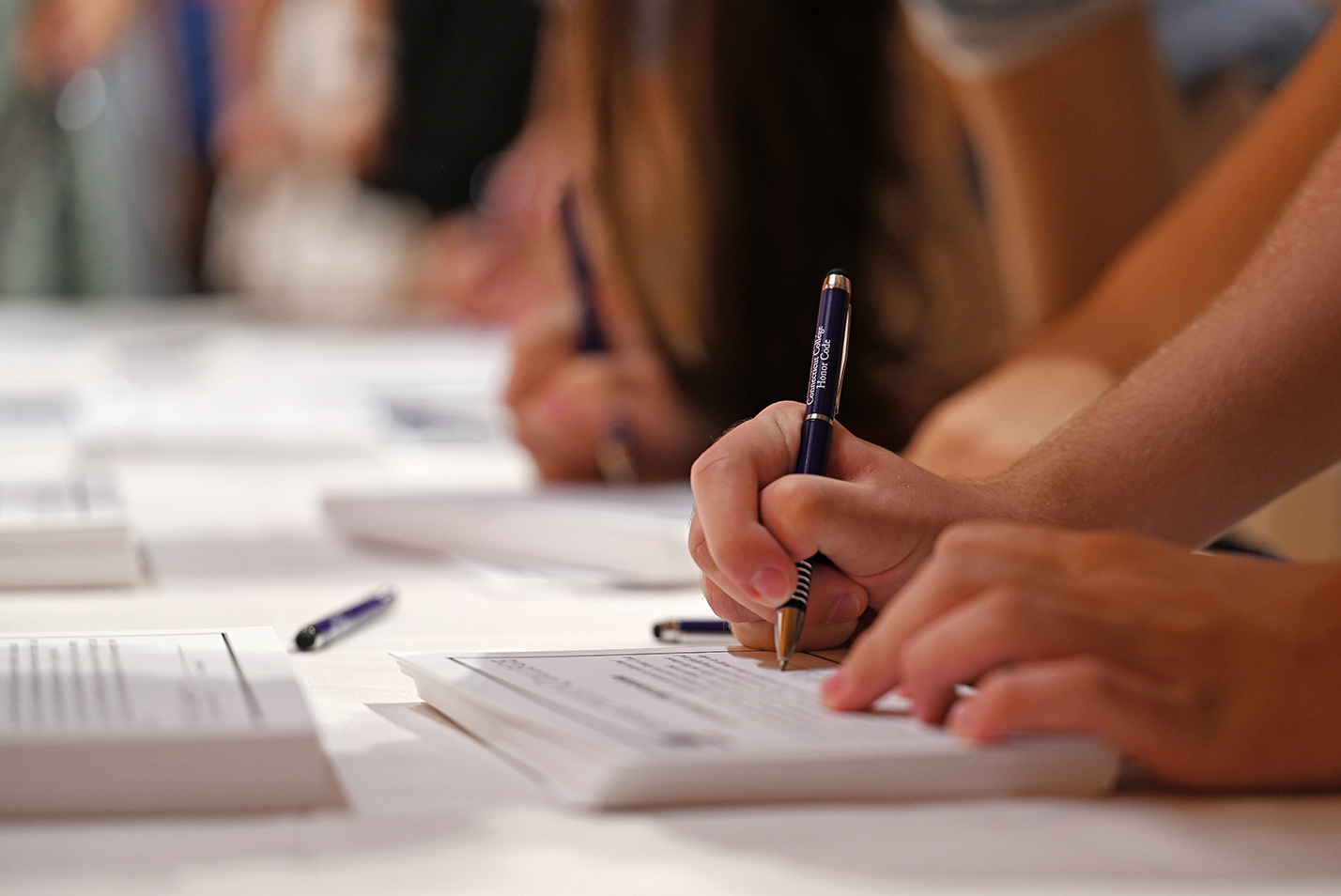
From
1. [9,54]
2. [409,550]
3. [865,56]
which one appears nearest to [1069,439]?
[409,550]

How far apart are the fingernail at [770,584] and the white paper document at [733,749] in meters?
0.03

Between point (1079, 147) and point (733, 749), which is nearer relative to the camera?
point (733, 749)

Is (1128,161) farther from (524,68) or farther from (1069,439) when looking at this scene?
(524,68)

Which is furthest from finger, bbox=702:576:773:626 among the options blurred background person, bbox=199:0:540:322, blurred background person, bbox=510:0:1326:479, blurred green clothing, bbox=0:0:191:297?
blurred green clothing, bbox=0:0:191:297

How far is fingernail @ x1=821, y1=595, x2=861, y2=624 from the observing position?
0.50 metres

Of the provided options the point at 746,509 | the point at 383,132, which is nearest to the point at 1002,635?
the point at 746,509

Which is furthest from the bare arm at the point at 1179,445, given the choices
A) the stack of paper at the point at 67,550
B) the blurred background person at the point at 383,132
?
the blurred background person at the point at 383,132

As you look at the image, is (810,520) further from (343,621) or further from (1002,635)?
(343,621)

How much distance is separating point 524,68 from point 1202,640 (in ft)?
11.8

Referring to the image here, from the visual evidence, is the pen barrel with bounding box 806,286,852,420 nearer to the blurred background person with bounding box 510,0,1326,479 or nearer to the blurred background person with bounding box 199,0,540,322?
the blurred background person with bounding box 510,0,1326,479

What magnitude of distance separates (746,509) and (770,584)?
3 cm

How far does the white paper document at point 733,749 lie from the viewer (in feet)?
1.24

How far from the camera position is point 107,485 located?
921 millimetres

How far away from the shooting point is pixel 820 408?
0.49 m
